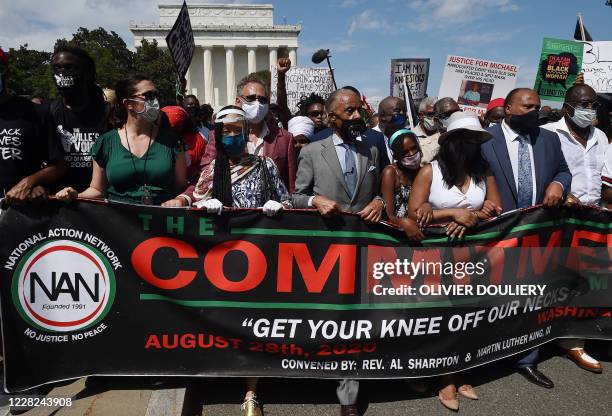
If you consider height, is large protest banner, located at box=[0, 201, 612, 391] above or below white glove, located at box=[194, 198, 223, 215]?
below

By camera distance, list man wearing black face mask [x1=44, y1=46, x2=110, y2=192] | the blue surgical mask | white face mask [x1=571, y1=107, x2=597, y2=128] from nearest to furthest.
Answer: the blue surgical mask
man wearing black face mask [x1=44, y1=46, x2=110, y2=192]
white face mask [x1=571, y1=107, x2=597, y2=128]

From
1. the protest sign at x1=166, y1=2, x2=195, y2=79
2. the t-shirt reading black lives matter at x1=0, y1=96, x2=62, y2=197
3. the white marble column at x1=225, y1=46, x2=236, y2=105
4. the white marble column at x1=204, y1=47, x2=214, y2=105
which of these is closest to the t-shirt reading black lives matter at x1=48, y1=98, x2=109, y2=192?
the t-shirt reading black lives matter at x1=0, y1=96, x2=62, y2=197

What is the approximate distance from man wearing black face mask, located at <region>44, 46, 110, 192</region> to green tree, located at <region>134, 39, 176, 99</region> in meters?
30.6

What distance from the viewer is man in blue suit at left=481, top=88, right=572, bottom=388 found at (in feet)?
11.7

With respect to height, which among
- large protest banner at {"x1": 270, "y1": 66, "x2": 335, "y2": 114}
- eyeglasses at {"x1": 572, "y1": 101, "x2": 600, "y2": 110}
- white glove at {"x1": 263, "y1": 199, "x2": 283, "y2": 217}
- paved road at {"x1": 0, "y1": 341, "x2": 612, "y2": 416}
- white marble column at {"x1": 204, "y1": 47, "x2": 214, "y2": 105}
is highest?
white marble column at {"x1": 204, "y1": 47, "x2": 214, "y2": 105}

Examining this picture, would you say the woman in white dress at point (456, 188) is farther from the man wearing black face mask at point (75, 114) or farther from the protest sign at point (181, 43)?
the protest sign at point (181, 43)

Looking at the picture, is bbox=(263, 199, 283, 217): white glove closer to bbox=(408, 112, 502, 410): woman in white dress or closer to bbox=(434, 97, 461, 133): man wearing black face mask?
bbox=(408, 112, 502, 410): woman in white dress

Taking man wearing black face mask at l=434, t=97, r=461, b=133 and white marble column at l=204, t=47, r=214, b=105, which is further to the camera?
white marble column at l=204, t=47, r=214, b=105

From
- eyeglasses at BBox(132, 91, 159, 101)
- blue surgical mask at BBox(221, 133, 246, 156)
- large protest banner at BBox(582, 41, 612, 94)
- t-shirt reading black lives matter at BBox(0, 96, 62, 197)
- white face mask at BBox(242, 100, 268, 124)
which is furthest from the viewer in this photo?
large protest banner at BBox(582, 41, 612, 94)

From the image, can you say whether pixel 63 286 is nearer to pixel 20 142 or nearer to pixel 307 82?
pixel 20 142

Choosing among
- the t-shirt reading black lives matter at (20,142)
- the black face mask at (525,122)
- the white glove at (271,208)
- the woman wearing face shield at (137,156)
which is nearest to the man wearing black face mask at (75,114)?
the t-shirt reading black lives matter at (20,142)

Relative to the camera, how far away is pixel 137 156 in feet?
10.5

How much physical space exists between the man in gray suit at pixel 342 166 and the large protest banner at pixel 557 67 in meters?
5.17

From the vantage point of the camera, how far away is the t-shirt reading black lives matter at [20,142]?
3.16m
